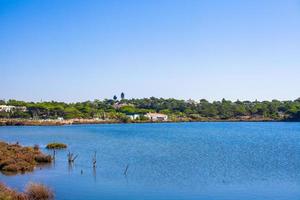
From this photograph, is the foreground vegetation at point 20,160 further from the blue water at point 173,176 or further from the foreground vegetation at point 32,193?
the foreground vegetation at point 32,193

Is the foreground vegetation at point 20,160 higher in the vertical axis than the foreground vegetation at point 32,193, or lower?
higher

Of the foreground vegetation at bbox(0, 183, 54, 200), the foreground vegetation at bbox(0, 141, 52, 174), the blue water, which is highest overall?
the foreground vegetation at bbox(0, 141, 52, 174)

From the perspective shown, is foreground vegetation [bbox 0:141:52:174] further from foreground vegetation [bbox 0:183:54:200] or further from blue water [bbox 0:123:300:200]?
foreground vegetation [bbox 0:183:54:200]

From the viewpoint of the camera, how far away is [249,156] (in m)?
61.6

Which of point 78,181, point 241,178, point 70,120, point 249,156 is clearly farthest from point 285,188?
point 70,120

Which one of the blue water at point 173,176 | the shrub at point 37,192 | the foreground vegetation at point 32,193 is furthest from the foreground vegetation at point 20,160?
the shrub at point 37,192

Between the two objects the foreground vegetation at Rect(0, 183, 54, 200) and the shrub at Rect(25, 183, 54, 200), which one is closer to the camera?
the foreground vegetation at Rect(0, 183, 54, 200)

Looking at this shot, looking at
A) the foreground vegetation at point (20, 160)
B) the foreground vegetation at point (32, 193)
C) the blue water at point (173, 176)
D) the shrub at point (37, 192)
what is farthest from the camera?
the foreground vegetation at point (20, 160)

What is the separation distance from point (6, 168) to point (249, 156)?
32929 millimetres

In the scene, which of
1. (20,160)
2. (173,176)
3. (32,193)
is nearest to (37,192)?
(32,193)

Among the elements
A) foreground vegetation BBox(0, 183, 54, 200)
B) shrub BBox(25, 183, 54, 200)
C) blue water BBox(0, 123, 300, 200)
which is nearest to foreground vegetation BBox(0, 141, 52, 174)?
blue water BBox(0, 123, 300, 200)

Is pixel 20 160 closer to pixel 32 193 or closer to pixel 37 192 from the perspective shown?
pixel 32 193

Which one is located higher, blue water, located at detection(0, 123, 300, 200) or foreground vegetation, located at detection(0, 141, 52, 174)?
foreground vegetation, located at detection(0, 141, 52, 174)

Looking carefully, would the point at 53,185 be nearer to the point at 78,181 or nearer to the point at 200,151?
the point at 78,181
